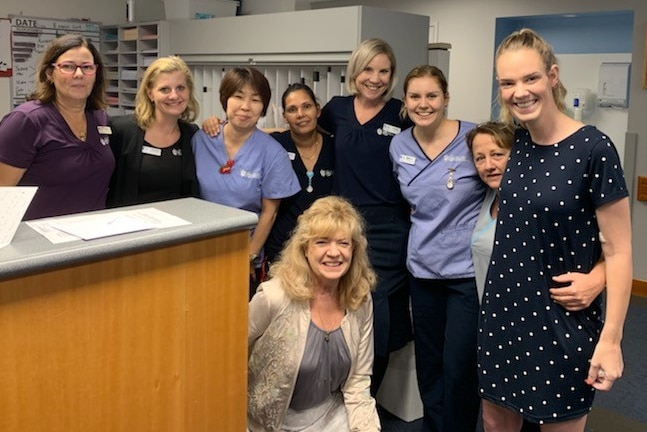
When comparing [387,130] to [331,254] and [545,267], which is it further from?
[545,267]

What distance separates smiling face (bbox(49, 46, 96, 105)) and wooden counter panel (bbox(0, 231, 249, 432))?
1062mm

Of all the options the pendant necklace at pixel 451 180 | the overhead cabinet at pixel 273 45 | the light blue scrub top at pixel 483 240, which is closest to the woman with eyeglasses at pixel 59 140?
the pendant necklace at pixel 451 180

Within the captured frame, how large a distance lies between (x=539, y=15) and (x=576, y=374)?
11.7ft

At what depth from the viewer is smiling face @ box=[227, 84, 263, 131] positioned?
231 centimetres

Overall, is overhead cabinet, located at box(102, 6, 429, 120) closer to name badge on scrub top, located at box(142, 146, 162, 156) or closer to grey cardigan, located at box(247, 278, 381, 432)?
name badge on scrub top, located at box(142, 146, 162, 156)

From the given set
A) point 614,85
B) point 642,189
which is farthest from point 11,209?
point 614,85

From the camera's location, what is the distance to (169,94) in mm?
2227

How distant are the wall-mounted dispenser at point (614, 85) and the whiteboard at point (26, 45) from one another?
4043mm

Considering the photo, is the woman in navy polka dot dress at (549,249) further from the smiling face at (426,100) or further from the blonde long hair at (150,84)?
the blonde long hair at (150,84)

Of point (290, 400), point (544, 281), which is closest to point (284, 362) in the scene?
point (290, 400)

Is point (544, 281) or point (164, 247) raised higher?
point (164, 247)

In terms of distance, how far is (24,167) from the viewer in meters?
2.04

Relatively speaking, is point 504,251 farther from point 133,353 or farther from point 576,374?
point 133,353

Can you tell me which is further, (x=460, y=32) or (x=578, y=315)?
(x=460, y=32)
